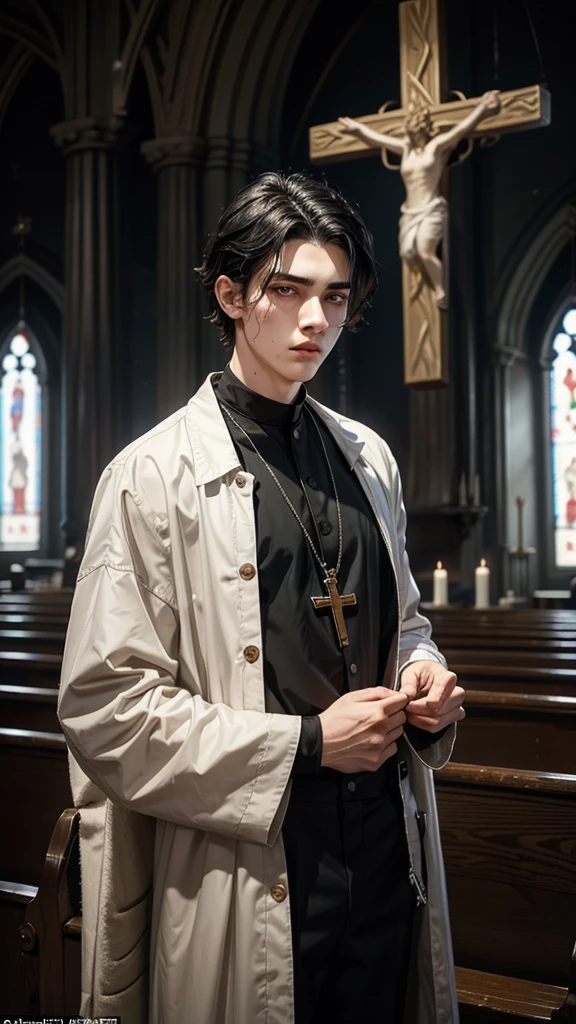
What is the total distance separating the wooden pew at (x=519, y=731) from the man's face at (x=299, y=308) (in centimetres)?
154

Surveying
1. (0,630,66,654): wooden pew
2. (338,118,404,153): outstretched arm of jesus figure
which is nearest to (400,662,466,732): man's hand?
(0,630,66,654): wooden pew

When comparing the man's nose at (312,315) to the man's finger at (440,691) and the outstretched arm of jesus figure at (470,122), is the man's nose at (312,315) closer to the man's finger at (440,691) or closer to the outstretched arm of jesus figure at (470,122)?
the man's finger at (440,691)

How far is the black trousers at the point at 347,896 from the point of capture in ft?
4.62

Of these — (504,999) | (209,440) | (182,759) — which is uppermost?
(209,440)

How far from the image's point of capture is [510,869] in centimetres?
211

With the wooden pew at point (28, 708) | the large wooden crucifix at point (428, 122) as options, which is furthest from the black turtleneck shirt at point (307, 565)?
the large wooden crucifix at point (428, 122)

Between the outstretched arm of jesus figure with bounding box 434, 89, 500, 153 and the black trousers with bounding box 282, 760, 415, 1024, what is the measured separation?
5.06 meters

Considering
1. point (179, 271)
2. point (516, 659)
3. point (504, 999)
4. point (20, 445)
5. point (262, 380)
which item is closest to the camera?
point (262, 380)

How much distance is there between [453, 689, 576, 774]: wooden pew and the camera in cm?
276

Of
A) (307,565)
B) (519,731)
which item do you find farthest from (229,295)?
(519,731)

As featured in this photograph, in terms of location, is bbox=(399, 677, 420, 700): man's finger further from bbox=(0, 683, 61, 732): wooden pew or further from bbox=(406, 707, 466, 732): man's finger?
bbox=(0, 683, 61, 732): wooden pew

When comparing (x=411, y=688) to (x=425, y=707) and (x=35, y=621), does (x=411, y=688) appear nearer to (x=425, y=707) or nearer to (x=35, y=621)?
(x=425, y=707)

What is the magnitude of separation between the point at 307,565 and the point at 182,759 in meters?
0.34

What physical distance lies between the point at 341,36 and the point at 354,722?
29.8 feet
